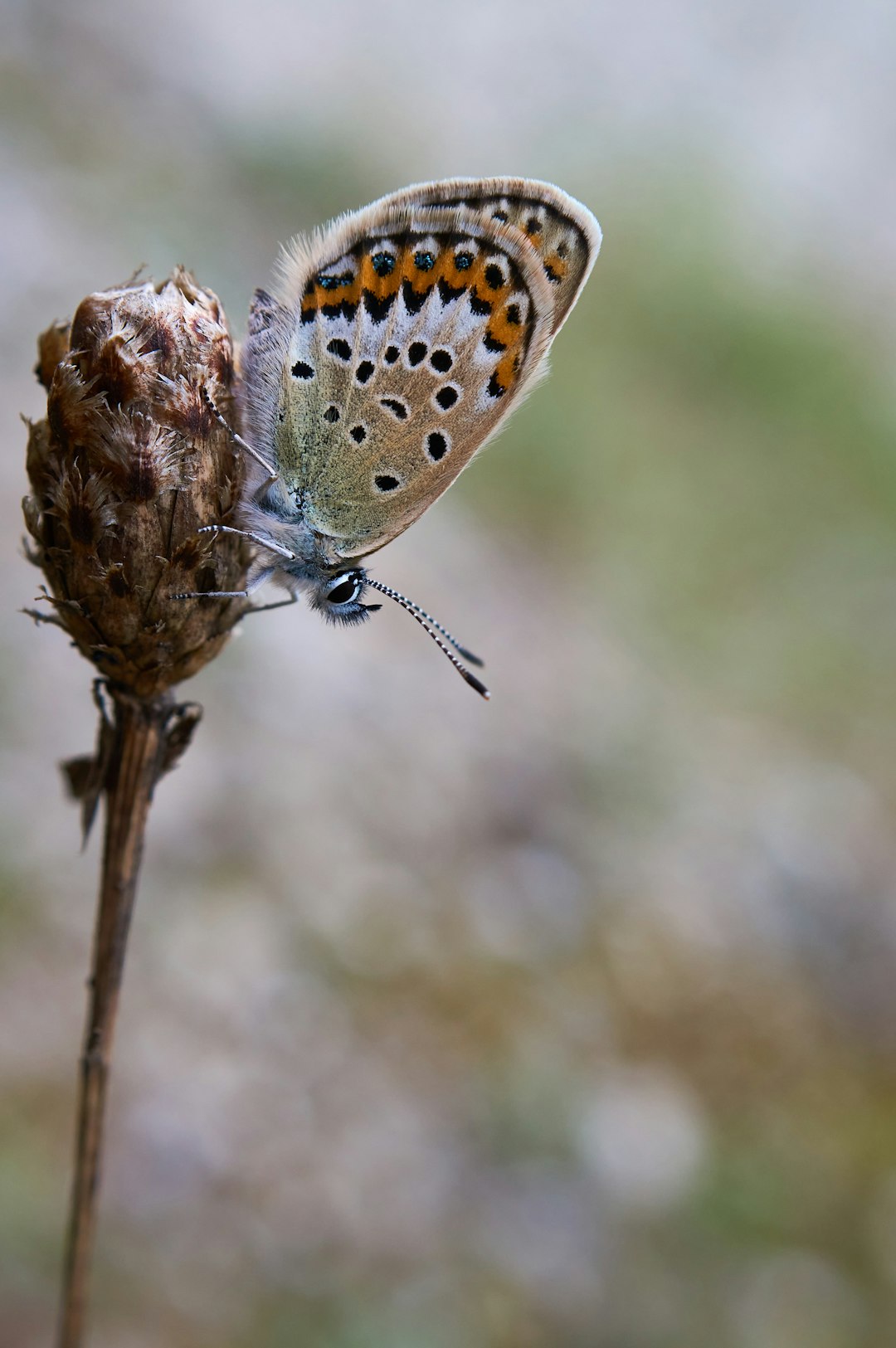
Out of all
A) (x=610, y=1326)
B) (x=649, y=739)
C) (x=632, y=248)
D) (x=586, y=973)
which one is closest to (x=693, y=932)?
(x=586, y=973)

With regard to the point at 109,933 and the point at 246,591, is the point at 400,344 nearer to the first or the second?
the point at 246,591

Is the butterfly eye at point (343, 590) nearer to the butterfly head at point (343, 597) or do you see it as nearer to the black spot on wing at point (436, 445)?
the butterfly head at point (343, 597)

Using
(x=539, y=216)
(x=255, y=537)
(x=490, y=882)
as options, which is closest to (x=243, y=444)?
(x=255, y=537)

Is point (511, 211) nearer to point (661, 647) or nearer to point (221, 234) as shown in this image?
point (661, 647)

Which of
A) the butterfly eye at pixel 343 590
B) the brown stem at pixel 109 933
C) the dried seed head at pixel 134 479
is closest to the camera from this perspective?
the dried seed head at pixel 134 479

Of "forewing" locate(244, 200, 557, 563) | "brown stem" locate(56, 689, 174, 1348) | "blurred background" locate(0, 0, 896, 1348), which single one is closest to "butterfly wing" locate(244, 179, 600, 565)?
"forewing" locate(244, 200, 557, 563)

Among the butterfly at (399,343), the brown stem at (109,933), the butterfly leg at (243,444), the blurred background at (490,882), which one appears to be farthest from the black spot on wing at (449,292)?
the blurred background at (490,882)
